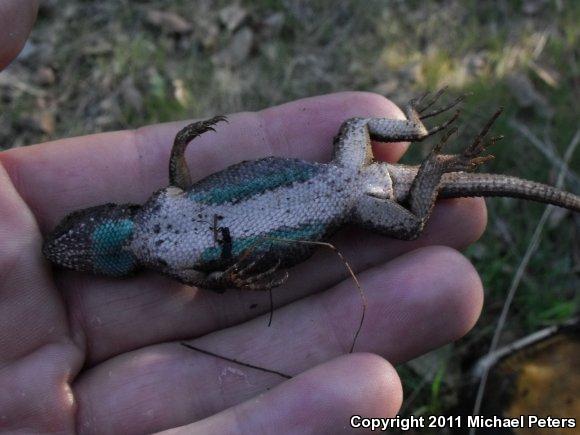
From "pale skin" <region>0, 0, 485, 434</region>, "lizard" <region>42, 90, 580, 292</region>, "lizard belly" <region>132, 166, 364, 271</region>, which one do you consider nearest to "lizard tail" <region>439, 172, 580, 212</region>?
"lizard" <region>42, 90, 580, 292</region>

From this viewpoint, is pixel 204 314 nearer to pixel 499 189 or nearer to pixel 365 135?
pixel 365 135

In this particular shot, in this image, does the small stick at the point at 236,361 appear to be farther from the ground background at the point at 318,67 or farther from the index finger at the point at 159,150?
the ground background at the point at 318,67

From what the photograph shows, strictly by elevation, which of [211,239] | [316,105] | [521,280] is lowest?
[521,280]

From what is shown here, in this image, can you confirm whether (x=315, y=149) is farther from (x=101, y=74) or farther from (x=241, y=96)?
(x=101, y=74)

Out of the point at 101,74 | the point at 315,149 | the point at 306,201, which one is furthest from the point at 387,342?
the point at 101,74

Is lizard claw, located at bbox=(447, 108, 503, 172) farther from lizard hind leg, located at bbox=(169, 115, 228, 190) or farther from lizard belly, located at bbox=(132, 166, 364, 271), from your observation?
lizard hind leg, located at bbox=(169, 115, 228, 190)

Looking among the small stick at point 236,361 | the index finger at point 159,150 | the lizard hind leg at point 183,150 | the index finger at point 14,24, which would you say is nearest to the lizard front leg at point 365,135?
the index finger at point 159,150

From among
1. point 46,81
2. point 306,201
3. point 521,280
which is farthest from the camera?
point 46,81
